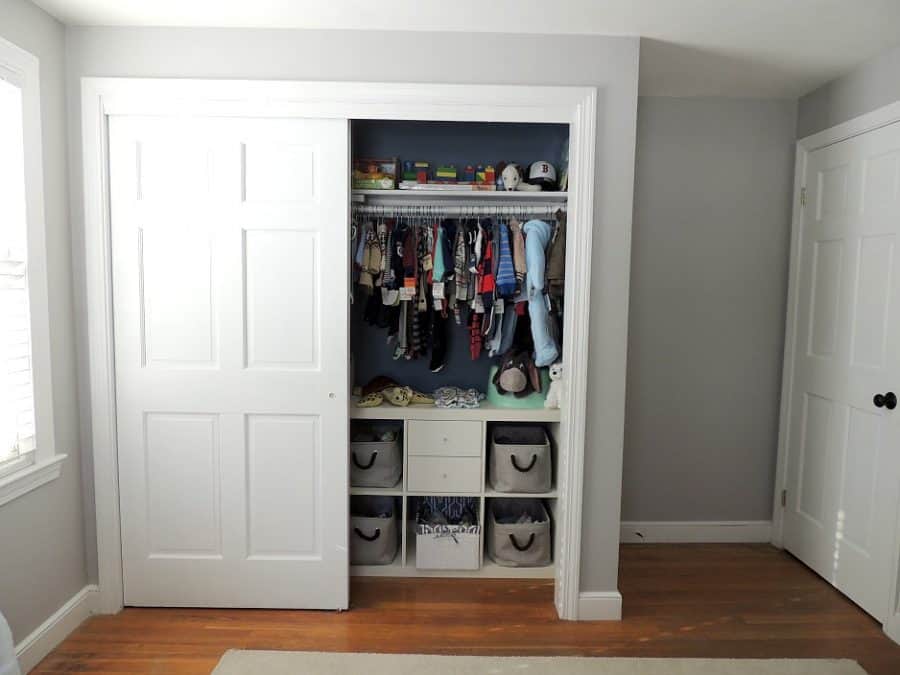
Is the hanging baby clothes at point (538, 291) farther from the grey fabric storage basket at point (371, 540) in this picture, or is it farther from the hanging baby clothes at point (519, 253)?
the grey fabric storage basket at point (371, 540)

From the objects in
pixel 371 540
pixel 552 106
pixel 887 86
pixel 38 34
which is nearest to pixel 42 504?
pixel 371 540

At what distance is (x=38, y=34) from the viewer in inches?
85.8

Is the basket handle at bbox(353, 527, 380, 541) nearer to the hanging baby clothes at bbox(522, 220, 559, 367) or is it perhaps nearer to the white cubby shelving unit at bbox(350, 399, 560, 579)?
the white cubby shelving unit at bbox(350, 399, 560, 579)

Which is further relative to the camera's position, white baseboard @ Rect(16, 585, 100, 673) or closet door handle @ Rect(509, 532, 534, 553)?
closet door handle @ Rect(509, 532, 534, 553)

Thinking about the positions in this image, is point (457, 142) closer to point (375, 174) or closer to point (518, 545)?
point (375, 174)

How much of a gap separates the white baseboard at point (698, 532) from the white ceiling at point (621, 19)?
2.38 m

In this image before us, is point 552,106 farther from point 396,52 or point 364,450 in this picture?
point 364,450

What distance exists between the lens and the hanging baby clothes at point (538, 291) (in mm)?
2750

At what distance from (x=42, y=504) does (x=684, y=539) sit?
10.2 ft

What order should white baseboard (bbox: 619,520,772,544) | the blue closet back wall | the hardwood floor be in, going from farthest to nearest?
white baseboard (bbox: 619,520,772,544)
the blue closet back wall
the hardwood floor

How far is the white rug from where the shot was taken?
86.1 inches

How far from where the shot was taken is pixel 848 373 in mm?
2750

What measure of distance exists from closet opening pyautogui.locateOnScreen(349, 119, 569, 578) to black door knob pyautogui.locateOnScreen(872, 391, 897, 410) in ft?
4.41

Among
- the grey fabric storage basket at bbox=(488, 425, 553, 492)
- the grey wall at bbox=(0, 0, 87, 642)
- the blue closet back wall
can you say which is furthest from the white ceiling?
the grey fabric storage basket at bbox=(488, 425, 553, 492)
